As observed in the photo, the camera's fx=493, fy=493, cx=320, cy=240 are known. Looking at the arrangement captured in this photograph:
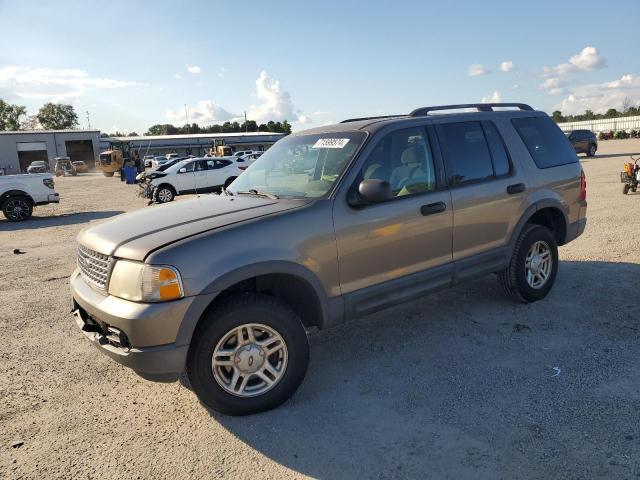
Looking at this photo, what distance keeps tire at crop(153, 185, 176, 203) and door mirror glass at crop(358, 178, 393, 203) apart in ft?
56.5

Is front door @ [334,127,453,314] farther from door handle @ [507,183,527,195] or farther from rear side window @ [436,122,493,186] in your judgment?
door handle @ [507,183,527,195]

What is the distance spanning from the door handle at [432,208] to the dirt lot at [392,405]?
1.16m

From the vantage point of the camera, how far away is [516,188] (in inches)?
187

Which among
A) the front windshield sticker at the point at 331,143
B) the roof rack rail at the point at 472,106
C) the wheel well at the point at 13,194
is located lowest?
the wheel well at the point at 13,194

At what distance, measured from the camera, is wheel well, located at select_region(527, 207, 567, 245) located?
527cm

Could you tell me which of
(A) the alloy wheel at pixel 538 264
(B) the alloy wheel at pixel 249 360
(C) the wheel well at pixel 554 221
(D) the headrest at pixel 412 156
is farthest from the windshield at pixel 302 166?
(C) the wheel well at pixel 554 221

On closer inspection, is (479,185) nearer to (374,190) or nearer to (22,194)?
(374,190)

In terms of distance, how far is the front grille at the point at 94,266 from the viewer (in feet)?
10.6

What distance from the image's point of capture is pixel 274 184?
416 centimetres

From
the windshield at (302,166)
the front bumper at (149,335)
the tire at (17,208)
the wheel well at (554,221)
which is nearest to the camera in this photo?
the front bumper at (149,335)

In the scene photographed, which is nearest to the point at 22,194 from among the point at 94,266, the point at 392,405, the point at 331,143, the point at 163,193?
the point at 163,193

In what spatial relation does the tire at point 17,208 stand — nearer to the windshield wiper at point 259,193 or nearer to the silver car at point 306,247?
the silver car at point 306,247

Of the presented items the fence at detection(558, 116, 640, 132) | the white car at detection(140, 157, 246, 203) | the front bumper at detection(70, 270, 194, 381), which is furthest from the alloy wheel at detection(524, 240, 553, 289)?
the fence at detection(558, 116, 640, 132)

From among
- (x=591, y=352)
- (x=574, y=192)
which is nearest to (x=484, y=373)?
(x=591, y=352)
